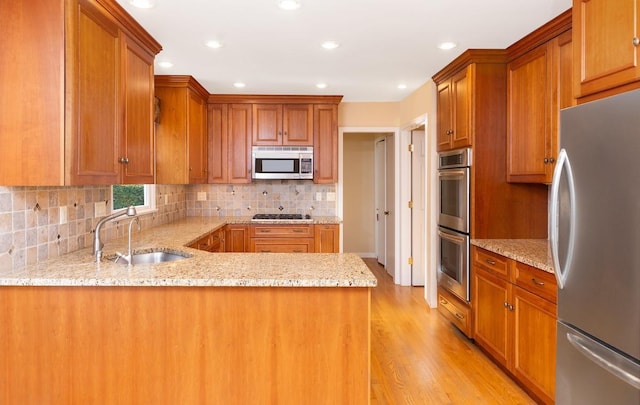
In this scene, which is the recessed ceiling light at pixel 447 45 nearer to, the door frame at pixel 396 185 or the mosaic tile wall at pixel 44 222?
the door frame at pixel 396 185

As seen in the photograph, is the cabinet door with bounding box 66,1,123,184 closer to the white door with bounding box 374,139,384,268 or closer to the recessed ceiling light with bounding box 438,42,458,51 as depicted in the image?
the recessed ceiling light with bounding box 438,42,458,51

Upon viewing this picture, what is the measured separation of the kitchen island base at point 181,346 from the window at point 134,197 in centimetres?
141

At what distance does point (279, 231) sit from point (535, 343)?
2.89 meters

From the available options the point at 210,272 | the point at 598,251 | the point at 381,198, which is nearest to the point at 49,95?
the point at 210,272

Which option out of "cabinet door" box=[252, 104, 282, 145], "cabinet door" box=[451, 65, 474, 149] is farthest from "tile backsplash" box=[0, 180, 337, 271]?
"cabinet door" box=[451, 65, 474, 149]

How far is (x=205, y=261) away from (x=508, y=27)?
2.48 m

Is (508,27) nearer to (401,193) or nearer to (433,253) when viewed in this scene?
(433,253)

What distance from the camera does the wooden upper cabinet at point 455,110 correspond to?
339 cm

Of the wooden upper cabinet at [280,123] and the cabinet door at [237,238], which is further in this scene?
the wooden upper cabinet at [280,123]

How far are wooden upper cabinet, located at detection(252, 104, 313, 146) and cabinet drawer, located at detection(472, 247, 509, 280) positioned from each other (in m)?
2.54

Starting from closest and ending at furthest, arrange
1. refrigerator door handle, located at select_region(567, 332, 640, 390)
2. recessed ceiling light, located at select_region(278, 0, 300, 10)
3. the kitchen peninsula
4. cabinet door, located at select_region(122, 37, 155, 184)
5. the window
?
A: refrigerator door handle, located at select_region(567, 332, 640, 390) → the kitchen peninsula → recessed ceiling light, located at select_region(278, 0, 300, 10) → cabinet door, located at select_region(122, 37, 155, 184) → the window

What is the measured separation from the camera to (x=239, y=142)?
4.96m

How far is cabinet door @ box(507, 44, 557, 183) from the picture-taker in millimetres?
2799

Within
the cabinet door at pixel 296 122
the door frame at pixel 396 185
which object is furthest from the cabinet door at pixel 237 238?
the door frame at pixel 396 185
